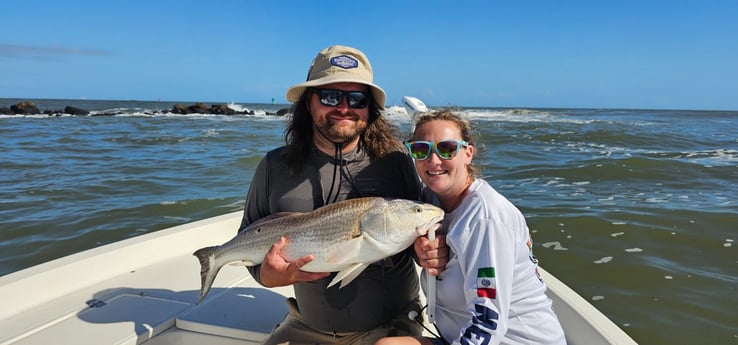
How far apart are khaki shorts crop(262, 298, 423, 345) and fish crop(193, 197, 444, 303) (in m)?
0.49

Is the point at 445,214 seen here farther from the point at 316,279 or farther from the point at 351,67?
the point at 351,67

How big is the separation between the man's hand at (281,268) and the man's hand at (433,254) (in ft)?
2.00

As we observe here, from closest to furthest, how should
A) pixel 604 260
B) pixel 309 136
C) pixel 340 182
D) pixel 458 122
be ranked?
pixel 458 122, pixel 340 182, pixel 309 136, pixel 604 260

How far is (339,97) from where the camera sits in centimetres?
285

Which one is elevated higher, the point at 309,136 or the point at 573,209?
the point at 309,136

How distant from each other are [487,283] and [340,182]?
4.03 feet

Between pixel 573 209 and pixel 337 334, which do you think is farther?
pixel 573 209

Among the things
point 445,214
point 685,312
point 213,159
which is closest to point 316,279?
point 445,214

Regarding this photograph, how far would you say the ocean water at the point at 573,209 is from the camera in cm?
552

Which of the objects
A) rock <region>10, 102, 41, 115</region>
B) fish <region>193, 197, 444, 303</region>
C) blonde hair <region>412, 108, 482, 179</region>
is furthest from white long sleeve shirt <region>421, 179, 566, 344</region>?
rock <region>10, 102, 41, 115</region>

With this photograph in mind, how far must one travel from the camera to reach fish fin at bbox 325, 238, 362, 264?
7.97ft

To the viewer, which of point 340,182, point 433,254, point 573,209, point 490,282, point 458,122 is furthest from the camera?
point 573,209

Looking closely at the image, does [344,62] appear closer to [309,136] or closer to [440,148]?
[309,136]

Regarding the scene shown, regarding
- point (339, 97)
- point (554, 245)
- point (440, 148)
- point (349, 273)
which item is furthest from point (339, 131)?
point (554, 245)
